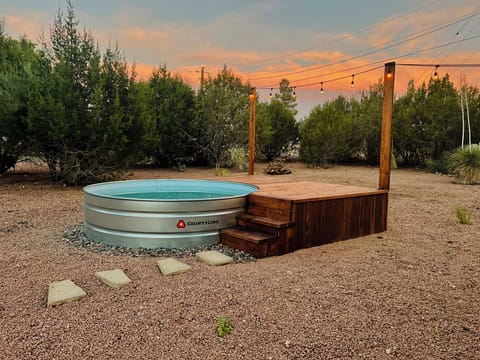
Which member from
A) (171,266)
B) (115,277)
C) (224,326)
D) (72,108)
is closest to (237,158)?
(72,108)

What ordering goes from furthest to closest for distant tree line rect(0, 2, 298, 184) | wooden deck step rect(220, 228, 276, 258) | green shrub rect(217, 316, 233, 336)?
distant tree line rect(0, 2, 298, 184), wooden deck step rect(220, 228, 276, 258), green shrub rect(217, 316, 233, 336)

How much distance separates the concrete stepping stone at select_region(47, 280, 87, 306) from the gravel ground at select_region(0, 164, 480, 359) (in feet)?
0.15

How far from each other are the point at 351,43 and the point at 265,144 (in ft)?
14.6

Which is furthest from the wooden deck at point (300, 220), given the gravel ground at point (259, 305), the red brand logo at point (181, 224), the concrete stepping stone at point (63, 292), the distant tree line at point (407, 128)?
the distant tree line at point (407, 128)

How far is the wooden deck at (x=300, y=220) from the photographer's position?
307cm

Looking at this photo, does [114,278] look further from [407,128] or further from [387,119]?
[407,128]

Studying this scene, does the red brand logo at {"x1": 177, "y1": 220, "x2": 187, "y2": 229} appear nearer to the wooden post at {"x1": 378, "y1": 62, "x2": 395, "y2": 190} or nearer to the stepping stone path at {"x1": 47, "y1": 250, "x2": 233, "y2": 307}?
the stepping stone path at {"x1": 47, "y1": 250, "x2": 233, "y2": 307}

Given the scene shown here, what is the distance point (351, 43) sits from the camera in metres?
9.23

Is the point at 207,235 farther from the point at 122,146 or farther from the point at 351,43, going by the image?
the point at 351,43

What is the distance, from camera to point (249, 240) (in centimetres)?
304

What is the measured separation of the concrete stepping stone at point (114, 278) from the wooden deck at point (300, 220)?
1.10 meters

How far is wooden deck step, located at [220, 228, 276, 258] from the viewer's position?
9.77ft

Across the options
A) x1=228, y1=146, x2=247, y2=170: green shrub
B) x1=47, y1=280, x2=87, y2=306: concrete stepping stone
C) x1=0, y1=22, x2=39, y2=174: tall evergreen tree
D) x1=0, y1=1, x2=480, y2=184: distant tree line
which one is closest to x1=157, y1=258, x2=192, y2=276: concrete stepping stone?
x1=47, y1=280, x2=87, y2=306: concrete stepping stone

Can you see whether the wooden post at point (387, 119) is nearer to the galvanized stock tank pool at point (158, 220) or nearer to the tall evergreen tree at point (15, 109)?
the galvanized stock tank pool at point (158, 220)
